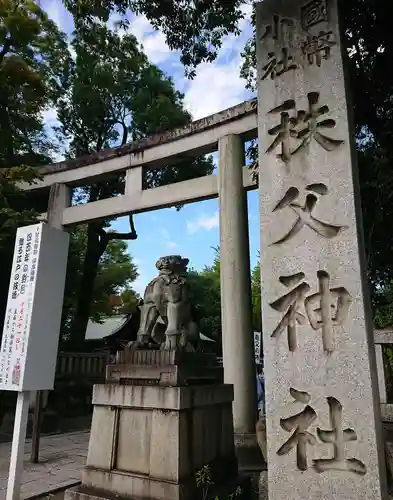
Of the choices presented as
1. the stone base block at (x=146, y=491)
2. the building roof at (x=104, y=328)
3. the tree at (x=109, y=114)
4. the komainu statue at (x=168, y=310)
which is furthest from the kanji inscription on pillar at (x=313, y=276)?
the building roof at (x=104, y=328)

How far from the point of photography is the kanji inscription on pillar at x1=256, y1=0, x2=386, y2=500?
266cm

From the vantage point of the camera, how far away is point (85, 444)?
734 cm

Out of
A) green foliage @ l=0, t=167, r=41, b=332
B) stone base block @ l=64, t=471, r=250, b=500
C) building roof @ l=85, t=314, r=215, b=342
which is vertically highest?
green foliage @ l=0, t=167, r=41, b=332

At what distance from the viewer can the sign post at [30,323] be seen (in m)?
3.56

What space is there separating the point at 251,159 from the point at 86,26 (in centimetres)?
389

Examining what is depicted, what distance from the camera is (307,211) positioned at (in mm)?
3111

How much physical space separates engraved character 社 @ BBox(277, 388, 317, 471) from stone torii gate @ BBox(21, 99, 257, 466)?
10.4 feet

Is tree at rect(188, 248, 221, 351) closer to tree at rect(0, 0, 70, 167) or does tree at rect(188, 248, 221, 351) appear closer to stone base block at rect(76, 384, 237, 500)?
tree at rect(0, 0, 70, 167)

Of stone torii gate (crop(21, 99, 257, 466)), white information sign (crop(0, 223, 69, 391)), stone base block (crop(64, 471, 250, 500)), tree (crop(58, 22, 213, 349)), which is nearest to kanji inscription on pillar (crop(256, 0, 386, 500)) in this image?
stone base block (crop(64, 471, 250, 500))

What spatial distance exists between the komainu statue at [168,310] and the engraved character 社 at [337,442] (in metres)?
2.09

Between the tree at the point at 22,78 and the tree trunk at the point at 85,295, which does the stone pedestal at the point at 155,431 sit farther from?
the tree trunk at the point at 85,295

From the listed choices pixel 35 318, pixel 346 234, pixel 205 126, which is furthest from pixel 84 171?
pixel 346 234

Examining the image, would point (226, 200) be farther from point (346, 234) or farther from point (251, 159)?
point (346, 234)

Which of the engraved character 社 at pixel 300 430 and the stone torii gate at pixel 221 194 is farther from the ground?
the stone torii gate at pixel 221 194
